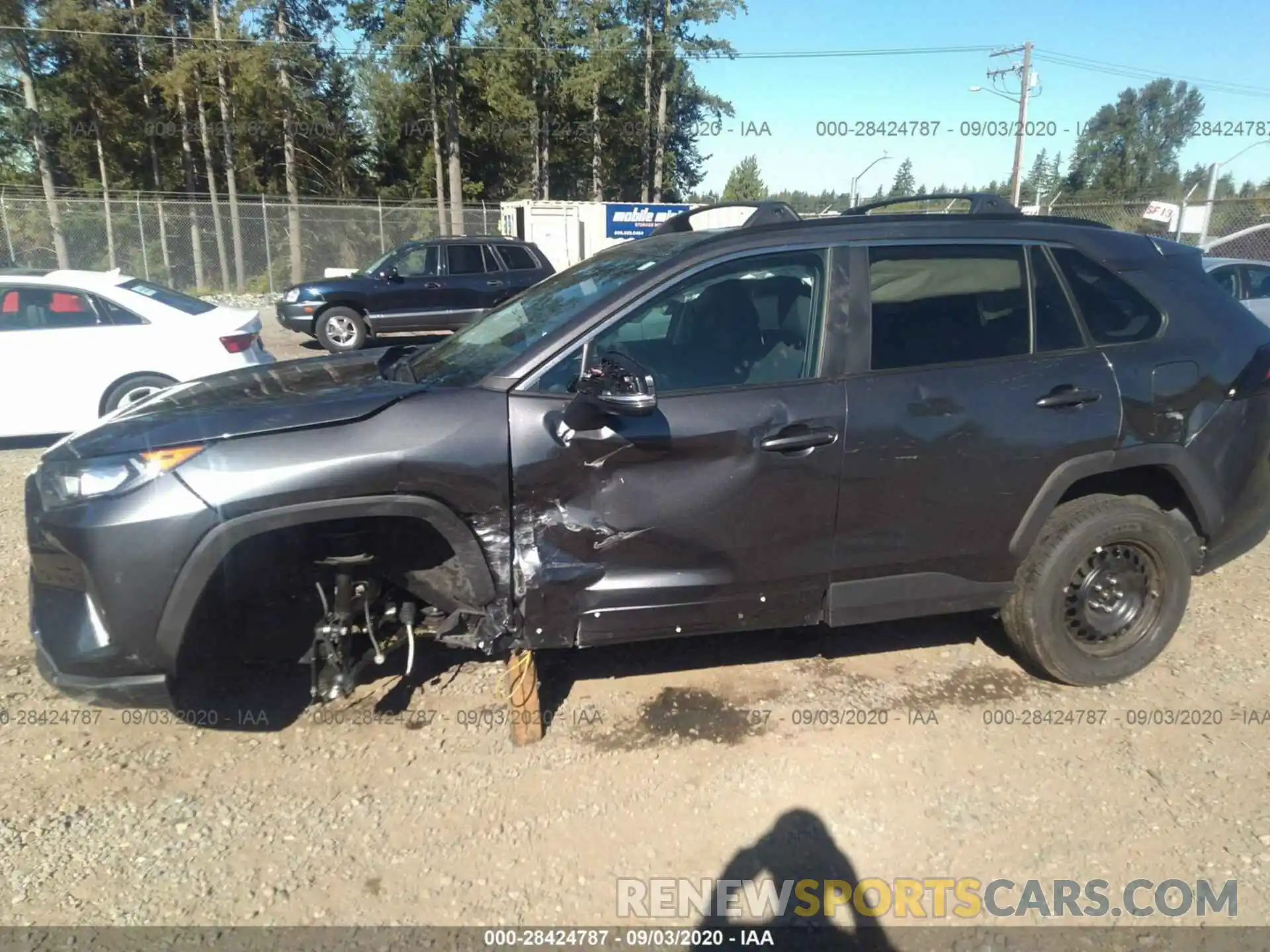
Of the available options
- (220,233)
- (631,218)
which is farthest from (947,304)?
(220,233)

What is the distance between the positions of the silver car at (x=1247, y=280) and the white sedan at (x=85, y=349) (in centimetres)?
1047

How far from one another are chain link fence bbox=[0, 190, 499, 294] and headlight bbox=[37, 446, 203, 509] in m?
23.2

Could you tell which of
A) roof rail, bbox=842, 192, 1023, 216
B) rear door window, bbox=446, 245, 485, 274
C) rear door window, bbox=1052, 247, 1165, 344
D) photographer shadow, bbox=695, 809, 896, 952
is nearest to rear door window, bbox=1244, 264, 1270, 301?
roof rail, bbox=842, 192, 1023, 216

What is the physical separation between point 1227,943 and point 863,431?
1.86m

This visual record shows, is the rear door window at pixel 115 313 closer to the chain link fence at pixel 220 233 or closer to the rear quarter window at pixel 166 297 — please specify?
the rear quarter window at pixel 166 297

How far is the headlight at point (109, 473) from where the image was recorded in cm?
270

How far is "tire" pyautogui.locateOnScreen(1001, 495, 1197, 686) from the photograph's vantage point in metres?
3.50

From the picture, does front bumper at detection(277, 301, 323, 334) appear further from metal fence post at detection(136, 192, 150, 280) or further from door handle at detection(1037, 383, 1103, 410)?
metal fence post at detection(136, 192, 150, 280)

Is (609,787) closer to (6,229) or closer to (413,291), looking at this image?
(413,291)

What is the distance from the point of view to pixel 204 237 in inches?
975

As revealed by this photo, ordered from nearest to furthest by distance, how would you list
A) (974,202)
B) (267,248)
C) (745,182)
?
1. (974,202)
2. (267,248)
3. (745,182)

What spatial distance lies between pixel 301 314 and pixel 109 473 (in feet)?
38.7

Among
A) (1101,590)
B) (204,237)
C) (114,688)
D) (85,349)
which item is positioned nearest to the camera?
(114,688)

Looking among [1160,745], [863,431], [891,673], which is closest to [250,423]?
[863,431]
